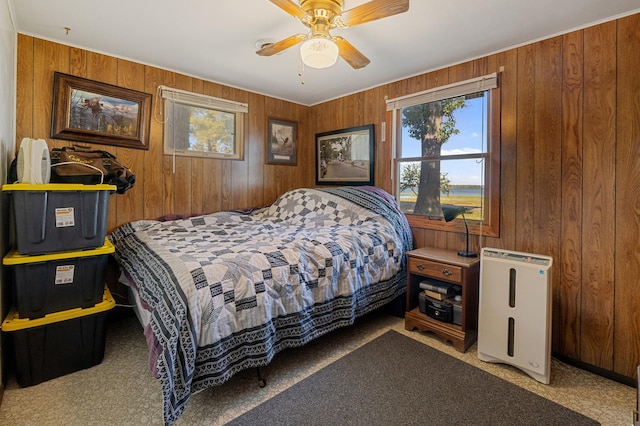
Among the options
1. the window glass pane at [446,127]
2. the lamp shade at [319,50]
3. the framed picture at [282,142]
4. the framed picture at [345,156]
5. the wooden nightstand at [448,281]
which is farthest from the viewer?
the framed picture at [282,142]

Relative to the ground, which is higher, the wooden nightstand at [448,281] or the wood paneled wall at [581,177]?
the wood paneled wall at [581,177]

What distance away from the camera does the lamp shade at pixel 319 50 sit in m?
1.71

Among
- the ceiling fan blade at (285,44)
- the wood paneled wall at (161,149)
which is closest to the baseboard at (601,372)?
the ceiling fan blade at (285,44)

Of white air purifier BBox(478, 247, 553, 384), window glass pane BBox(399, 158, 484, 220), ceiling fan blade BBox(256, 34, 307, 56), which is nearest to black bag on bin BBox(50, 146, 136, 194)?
ceiling fan blade BBox(256, 34, 307, 56)

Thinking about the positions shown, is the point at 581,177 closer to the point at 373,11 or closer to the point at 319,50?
the point at 373,11

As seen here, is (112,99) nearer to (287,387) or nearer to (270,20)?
(270,20)

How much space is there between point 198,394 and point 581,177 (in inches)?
109

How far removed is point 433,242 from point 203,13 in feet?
8.43

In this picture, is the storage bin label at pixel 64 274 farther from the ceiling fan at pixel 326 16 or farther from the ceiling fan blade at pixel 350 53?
the ceiling fan blade at pixel 350 53

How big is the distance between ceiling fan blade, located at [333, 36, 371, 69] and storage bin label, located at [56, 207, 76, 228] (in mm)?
1920

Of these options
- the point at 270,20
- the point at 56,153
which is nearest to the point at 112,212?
the point at 56,153

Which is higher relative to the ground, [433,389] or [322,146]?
[322,146]

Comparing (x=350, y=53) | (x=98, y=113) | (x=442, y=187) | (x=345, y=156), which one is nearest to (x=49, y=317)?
(x=98, y=113)

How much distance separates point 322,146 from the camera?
4020 mm
